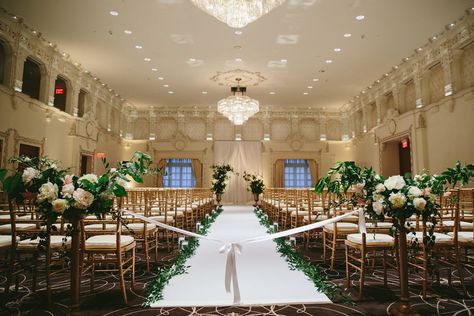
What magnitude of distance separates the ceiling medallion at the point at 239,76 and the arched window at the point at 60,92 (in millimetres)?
4929

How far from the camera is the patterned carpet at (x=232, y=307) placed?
249 centimetres

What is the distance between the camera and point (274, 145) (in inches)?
612

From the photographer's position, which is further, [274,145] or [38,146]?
[274,145]

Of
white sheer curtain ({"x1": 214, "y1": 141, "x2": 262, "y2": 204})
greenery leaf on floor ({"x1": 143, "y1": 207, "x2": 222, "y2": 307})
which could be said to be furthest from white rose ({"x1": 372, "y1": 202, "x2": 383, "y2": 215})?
white sheer curtain ({"x1": 214, "y1": 141, "x2": 262, "y2": 204})

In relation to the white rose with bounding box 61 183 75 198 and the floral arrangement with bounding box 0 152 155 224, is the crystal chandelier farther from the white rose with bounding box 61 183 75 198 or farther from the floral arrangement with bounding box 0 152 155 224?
the white rose with bounding box 61 183 75 198

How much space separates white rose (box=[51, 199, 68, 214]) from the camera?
1997 millimetres

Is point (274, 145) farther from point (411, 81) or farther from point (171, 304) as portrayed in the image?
point (171, 304)

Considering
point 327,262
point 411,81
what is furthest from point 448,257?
point 411,81

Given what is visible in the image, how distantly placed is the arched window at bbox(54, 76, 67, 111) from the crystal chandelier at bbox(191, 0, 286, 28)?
7.65 m

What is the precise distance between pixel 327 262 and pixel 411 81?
28.2ft

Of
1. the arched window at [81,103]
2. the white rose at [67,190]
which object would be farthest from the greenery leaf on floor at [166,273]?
the arched window at [81,103]

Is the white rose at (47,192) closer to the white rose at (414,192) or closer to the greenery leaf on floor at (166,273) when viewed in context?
the greenery leaf on floor at (166,273)

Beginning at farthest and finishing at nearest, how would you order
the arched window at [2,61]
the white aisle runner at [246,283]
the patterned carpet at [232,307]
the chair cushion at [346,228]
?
the arched window at [2,61] < the chair cushion at [346,228] < the white aisle runner at [246,283] < the patterned carpet at [232,307]

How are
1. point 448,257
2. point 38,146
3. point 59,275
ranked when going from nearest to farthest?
1. point 59,275
2. point 448,257
3. point 38,146
